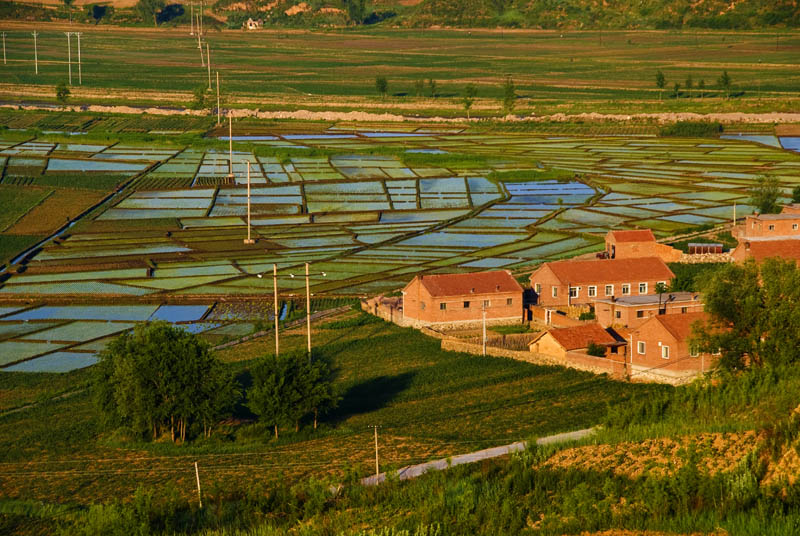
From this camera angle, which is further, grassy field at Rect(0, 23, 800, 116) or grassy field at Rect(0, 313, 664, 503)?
grassy field at Rect(0, 23, 800, 116)

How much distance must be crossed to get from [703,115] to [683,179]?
32.2 meters

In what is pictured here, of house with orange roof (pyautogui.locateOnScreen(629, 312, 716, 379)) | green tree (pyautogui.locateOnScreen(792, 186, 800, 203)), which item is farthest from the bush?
house with orange roof (pyautogui.locateOnScreen(629, 312, 716, 379))

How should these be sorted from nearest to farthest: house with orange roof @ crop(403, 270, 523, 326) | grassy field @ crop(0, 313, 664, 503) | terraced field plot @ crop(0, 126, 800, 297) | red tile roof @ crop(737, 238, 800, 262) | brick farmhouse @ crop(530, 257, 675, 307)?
1. grassy field @ crop(0, 313, 664, 503)
2. house with orange roof @ crop(403, 270, 523, 326)
3. brick farmhouse @ crop(530, 257, 675, 307)
4. red tile roof @ crop(737, 238, 800, 262)
5. terraced field plot @ crop(0, 126, 800, 297)

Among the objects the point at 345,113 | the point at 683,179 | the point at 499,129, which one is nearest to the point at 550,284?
the point at 683,179

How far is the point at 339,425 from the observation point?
34.4 metres

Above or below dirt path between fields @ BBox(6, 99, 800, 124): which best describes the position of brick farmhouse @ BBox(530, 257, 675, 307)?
below

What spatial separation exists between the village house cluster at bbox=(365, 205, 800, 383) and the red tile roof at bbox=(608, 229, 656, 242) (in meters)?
0.04

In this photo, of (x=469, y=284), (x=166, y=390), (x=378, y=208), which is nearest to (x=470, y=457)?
(x=166, y=390)

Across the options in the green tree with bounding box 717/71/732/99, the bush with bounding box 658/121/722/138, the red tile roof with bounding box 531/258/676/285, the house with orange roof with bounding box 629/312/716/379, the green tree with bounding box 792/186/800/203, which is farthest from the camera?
the green tree with bounding box 717/71/732/99

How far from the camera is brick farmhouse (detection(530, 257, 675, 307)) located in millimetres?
46125

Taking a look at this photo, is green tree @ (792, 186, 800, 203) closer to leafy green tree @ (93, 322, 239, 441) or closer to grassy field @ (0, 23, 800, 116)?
leafy green tree @ (93, 322, 239, 441)

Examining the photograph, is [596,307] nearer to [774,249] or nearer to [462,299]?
[462,299]

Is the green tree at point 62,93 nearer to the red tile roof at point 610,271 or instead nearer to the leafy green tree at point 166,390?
the red tile roof at point 610,271

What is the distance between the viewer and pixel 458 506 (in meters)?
21.4
